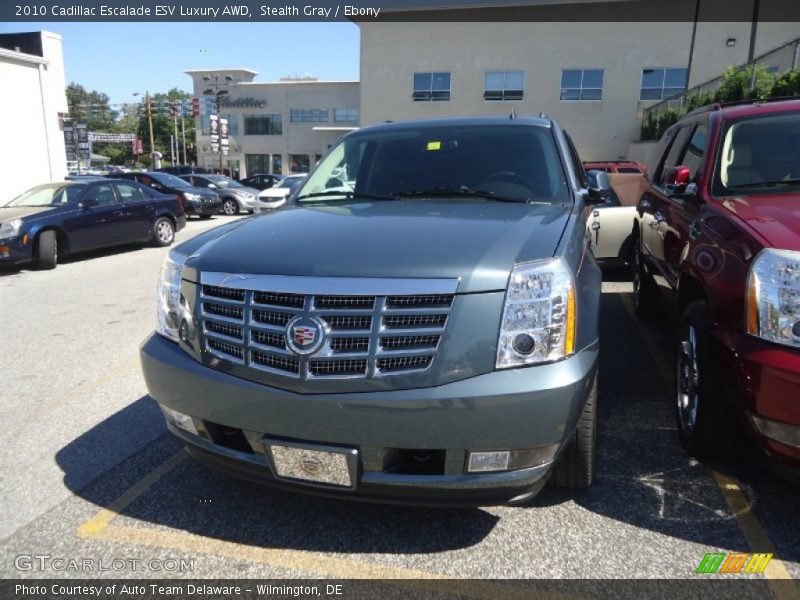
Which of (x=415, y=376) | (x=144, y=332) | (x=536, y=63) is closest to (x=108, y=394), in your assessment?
(x=144, y=332)

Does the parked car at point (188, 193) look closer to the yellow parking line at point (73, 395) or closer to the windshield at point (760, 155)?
the yellow parking line at point (73, 395)

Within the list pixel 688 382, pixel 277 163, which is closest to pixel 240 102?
pixel 277 163

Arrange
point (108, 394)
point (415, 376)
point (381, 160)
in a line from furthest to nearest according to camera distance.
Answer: point (108, 394), point (381, 160), point (415, 376)

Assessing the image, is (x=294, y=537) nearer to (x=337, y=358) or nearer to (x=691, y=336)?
(x=337, y=358)

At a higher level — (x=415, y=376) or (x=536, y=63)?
(x=536, y=63)

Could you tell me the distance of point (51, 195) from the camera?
35.7 feet

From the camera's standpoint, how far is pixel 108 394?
14.4 ft

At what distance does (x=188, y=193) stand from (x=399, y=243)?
1832 cm

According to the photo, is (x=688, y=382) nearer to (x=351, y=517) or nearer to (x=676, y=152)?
(x=351, y=517)

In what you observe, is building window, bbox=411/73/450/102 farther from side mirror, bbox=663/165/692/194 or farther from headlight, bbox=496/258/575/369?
headlight, bbox=496/258/575/369

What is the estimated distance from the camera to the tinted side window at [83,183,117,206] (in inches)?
439

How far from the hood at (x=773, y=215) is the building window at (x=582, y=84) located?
35090 millimetres

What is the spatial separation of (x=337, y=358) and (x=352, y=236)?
2.06 ft

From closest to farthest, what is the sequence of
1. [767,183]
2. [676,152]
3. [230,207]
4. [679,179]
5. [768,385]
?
[768,385]
[767,183]
[679,179]
[676,152]
[230,207]
